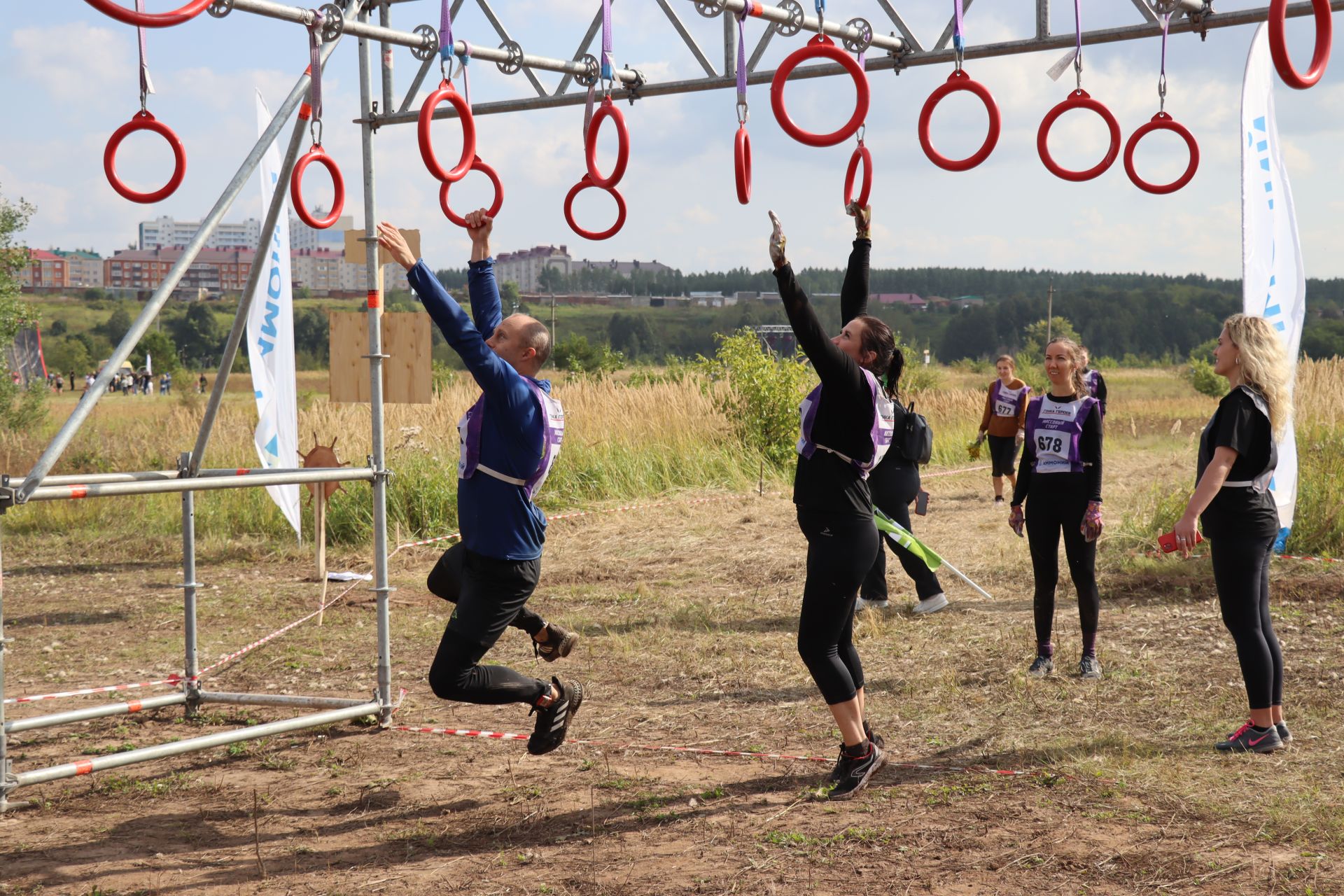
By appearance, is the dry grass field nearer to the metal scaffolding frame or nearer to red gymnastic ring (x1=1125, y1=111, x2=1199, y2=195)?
the metal scaffolding frame

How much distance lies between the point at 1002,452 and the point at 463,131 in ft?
29.1

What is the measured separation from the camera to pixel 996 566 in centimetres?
943

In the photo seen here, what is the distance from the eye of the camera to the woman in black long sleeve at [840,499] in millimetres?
4188

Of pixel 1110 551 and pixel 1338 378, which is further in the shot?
pixel 1338 378

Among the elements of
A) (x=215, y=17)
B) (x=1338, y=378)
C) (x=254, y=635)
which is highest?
(x=215, y=17)

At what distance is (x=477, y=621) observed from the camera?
4297 millimetres

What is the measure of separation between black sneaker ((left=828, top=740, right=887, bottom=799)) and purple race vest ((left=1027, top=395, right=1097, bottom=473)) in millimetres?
2126

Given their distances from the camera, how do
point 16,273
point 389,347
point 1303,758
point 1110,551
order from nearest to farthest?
point 1303,758 → point 389,347 → point 1110,551 → point 16,273

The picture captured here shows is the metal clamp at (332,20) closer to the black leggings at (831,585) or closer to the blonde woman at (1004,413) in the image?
the black leggings at (831,585)

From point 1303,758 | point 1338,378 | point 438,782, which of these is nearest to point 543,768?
point 438,782

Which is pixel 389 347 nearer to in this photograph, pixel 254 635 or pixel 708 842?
pixel 254 635

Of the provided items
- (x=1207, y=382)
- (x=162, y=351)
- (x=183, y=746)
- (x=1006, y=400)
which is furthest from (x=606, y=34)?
(x=162, y=351)

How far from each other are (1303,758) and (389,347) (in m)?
5.35

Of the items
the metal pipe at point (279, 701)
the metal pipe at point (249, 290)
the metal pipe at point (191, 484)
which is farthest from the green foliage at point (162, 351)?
the metal pipe at point (191, 484)
